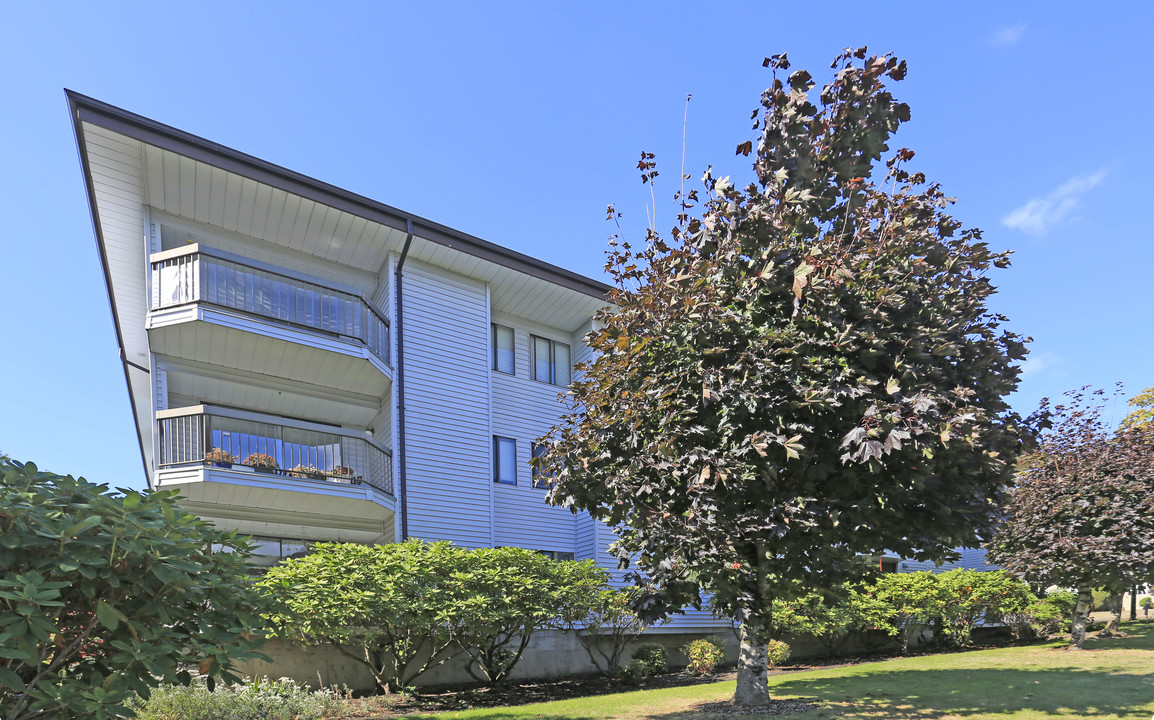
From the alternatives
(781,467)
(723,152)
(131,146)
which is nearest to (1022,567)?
(781,467)

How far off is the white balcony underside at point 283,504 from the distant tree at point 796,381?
26.7ft

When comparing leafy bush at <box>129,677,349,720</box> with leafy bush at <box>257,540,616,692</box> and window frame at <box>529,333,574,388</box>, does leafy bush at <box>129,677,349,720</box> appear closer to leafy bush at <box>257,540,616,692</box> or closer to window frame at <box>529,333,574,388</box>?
leafy bush at <box>257,540,616,692</box>

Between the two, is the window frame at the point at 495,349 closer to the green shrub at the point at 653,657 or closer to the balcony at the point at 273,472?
the balcony at the point at 273,472

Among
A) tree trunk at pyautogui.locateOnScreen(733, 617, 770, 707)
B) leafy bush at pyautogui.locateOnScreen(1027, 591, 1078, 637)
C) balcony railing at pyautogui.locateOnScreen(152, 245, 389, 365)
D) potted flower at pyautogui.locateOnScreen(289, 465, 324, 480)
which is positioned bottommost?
leafy bush at pyautogui.locateOnScreen(1027, 591, 1078, 637)

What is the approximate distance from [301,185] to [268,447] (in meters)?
5.83

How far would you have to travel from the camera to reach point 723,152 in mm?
10469

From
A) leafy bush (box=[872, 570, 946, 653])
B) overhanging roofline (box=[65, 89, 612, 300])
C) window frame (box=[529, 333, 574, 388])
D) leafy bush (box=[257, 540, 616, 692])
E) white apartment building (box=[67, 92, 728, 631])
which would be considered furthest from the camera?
window frame (box=[529, 333, 574, 388])

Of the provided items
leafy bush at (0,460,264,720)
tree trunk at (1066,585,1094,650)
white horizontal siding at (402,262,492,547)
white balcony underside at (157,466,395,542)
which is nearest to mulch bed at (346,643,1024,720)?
white horizontal siding at (402,262,492,547)

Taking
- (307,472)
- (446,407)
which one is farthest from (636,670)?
(307,472)

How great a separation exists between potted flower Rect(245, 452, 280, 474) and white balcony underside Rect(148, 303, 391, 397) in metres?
2.53

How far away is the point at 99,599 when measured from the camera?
4918 mm

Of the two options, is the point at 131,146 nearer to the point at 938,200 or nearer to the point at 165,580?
the point at 165,580

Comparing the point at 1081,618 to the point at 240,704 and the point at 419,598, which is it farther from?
the point at 240,704

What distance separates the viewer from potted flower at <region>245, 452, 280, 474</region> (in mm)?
15852
